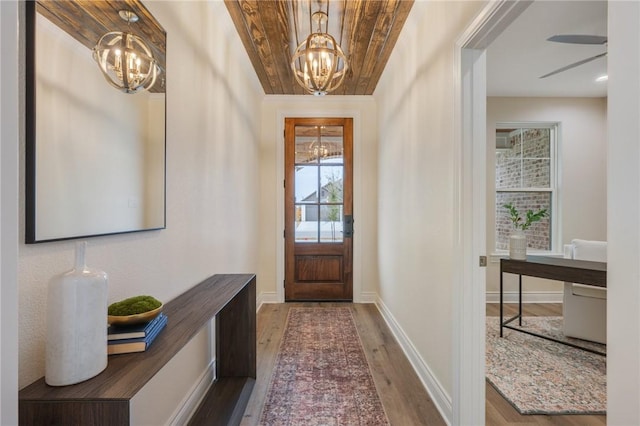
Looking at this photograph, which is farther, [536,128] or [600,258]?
[536,128]

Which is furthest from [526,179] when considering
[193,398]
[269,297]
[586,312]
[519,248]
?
[193,398]

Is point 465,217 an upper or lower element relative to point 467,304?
upper

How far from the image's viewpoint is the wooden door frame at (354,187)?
3971mm

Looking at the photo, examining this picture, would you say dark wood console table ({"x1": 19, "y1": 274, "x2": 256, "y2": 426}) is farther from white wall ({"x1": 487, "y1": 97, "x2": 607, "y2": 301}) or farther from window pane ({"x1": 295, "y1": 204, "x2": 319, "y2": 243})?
white wall ({"x1": 487, "y1": 97, "x2": 607, "y2": 301})

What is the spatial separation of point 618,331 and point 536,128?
4.21m

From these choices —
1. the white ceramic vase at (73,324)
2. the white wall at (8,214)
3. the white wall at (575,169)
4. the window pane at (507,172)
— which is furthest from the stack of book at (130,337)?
the window pane at (507,172)

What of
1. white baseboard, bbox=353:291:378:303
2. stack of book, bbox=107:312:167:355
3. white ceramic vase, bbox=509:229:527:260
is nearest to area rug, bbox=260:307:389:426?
white baseboard, bbox=353:291:378:303

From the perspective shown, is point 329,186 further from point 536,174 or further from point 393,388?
point 536,174

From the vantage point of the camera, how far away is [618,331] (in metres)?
0.75

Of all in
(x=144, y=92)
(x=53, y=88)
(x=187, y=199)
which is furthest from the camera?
(x=187, y=199)

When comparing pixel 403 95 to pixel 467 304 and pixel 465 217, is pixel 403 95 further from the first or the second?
pixel 467 304

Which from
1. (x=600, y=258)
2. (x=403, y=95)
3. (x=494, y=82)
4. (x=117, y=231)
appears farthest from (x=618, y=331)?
(x=494, y=82)

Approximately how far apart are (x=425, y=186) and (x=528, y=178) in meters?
2.86

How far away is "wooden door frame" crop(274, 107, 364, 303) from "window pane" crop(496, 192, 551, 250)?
1838mm
